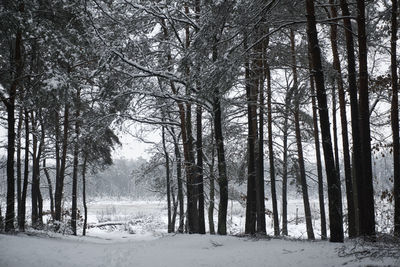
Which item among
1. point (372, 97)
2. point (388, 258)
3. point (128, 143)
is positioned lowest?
point (388, 258)

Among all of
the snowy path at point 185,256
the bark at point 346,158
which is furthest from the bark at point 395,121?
the snowy path at point 185,256

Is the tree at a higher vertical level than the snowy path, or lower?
higher

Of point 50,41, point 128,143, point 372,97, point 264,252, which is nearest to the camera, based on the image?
point 264,252

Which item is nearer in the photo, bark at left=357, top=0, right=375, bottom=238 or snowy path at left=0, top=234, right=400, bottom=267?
snowy path at left=0, top=234, right=400, bottom=267

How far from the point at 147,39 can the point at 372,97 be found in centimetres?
831

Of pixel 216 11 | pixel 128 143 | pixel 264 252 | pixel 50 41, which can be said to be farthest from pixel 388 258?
pixel 128 143

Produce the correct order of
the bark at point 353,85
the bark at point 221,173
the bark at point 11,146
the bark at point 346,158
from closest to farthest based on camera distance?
the bark at point 353,85 < the bark at point 11,146 < the bark at point 346,158 < the bark at point 221,173

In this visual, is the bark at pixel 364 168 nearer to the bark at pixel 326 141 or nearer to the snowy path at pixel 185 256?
the bark at pixel 326 141

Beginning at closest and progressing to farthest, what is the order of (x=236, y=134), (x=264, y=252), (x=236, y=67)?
(x=264, y=252)
(x=236, y=67)
(x=236, y=134)

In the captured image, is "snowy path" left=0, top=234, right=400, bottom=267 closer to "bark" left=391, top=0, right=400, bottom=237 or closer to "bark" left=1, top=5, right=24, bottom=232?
"bark" left=1, top=5, right=24, bottom=232

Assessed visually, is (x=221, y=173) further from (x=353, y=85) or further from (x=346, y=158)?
(x=353, y=85)

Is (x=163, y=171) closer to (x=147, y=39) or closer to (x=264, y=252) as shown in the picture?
(x=147, y=39)

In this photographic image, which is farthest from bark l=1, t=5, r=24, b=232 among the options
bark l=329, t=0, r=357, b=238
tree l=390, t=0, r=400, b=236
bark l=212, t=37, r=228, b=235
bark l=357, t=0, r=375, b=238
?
tree l=390, t=0, r=400, b=236

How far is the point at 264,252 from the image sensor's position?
6570 mm
